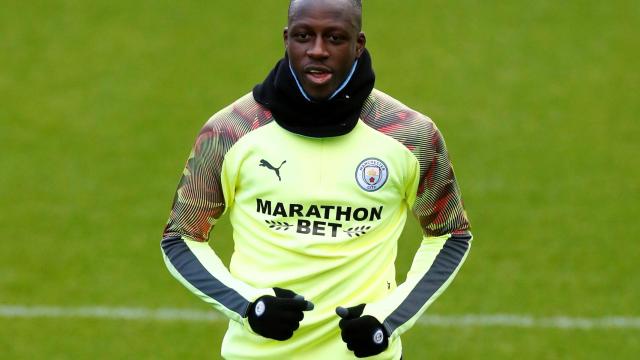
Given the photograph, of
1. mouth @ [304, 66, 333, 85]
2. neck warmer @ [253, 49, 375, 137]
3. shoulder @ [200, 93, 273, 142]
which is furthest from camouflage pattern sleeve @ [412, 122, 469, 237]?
shoulder @ [200, 93, 273, 142]

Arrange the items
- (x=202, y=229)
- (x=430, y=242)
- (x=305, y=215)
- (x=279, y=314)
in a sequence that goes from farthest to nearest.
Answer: (x=430, y=242)
(x=202, y=229)
(x=305, y=215)
(x=279, y=314)

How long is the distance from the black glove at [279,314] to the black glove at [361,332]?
14 centimetres

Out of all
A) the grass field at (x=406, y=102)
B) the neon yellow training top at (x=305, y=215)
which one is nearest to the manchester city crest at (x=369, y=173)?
the neon yellow training top at (x=305, y=215)

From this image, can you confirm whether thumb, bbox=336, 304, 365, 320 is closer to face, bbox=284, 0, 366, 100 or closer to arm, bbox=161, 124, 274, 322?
arm, bbox=161, 124, 274, 322

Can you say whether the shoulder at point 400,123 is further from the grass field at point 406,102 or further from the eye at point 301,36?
the grass field at point 406,102

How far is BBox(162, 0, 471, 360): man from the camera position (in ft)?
17.1

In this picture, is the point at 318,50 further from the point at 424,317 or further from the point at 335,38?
the point at 424,317

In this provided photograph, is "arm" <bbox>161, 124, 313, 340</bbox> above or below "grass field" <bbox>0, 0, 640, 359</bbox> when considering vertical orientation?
above

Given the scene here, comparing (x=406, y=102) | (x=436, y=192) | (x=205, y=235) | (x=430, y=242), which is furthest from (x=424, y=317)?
(x=205, y=235)

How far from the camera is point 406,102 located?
13.6 m

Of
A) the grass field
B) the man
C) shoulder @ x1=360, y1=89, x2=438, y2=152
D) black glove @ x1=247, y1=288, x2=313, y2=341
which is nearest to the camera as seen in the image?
black glove @ x1=247, y1=288, x2=313, y2=341

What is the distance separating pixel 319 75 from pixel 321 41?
0.13 metres
